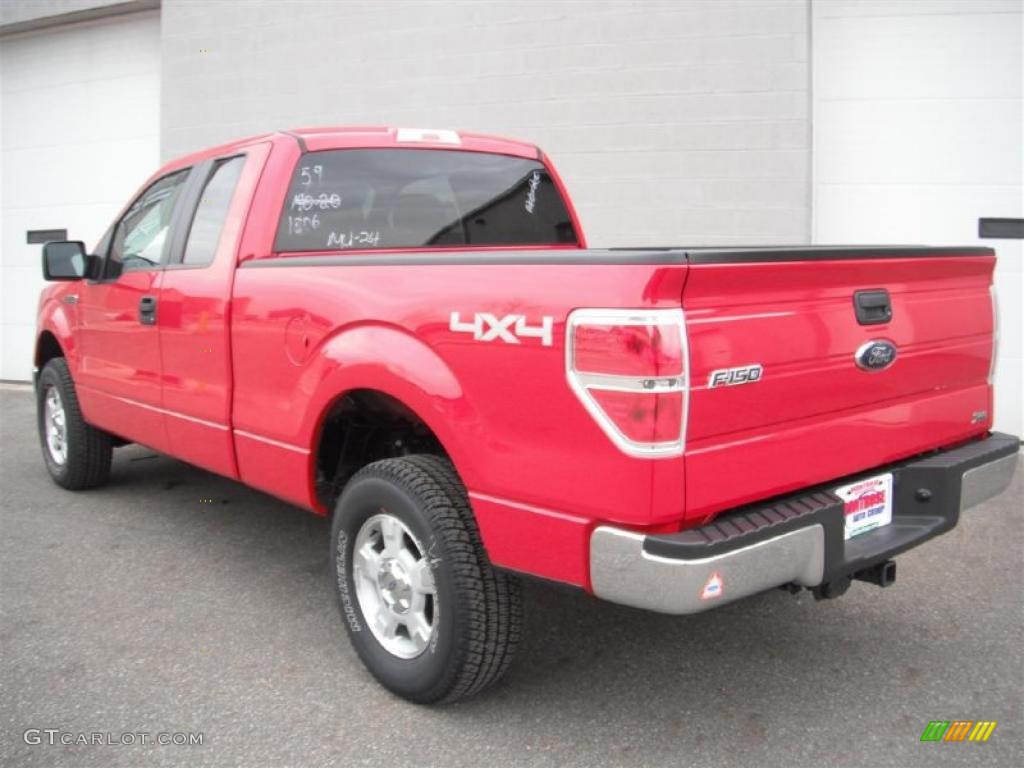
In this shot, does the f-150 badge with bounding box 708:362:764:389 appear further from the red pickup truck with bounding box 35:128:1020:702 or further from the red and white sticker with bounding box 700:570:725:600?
the red and white sticker with bounding box 700:570:725:600

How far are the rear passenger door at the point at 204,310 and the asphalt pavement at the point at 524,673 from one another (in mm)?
668

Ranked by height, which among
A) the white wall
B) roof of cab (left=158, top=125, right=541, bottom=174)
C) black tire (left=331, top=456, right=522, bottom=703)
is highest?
the white wall

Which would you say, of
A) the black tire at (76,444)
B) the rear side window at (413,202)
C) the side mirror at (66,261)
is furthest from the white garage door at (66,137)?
the rear side window at (413,202)

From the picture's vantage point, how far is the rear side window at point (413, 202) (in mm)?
3766

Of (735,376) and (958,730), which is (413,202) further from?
(958,730)

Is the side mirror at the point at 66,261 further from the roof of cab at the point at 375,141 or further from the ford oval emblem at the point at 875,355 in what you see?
the ford oval emblem at the point at 875,355

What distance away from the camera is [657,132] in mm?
7125

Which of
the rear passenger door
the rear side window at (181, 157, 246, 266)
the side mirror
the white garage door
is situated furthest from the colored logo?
the white garage door

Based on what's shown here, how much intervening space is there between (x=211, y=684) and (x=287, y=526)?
5.95 feet

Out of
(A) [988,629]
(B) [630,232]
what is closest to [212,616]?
(A) [988,629]

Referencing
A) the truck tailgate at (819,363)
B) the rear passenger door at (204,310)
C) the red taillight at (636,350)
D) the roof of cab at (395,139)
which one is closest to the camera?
the red taillight at (636,350)

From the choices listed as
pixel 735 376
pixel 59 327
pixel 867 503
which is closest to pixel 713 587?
pixel 735 376

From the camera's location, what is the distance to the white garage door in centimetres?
980

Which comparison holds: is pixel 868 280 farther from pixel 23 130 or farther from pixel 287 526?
pixel 23 130
